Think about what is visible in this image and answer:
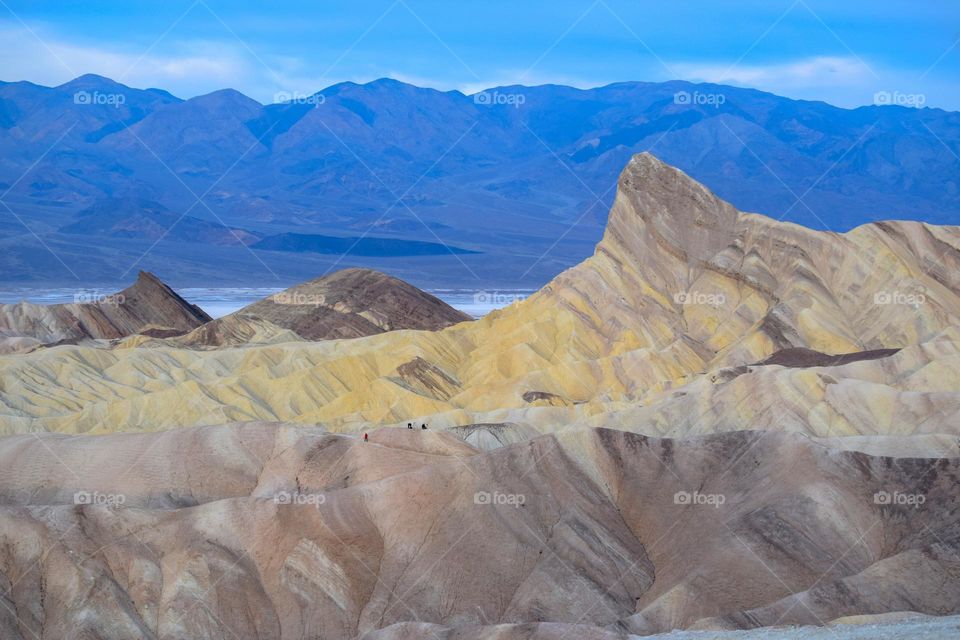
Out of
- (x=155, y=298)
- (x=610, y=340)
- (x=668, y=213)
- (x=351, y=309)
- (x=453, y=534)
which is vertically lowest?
(x=453, y=534)

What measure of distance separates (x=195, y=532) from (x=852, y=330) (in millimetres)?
48722

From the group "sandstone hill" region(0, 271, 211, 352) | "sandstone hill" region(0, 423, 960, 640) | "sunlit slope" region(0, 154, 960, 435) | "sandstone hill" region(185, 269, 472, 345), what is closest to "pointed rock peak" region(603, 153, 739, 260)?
"sunlit slope" region(0, 154, 960, 435)

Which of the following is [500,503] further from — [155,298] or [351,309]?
[155,298]

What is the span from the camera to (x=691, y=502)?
4894cm

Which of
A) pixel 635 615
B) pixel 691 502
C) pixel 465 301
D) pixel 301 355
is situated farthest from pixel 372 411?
pixel 465 301

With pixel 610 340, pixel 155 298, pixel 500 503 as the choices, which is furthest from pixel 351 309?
pixel 500 503

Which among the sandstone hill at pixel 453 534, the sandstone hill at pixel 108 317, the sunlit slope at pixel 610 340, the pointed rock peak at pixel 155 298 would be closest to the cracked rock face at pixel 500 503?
the sandstone hill at pixel 453 534

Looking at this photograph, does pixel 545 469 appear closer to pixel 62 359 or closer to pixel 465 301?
pixel 62 359

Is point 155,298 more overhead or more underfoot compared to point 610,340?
more overhead

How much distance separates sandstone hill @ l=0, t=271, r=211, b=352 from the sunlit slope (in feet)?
48.6

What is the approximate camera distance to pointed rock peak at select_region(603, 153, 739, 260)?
91.5m

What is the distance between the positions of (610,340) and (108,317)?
46.9 meters

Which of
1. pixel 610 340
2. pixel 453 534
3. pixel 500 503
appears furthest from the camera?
pixel 610 340

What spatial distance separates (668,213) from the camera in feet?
303
